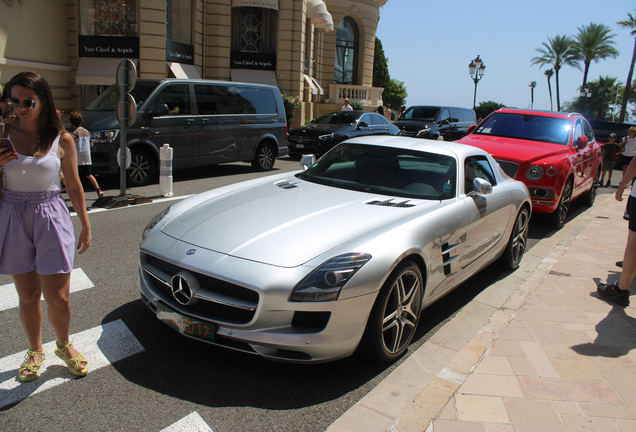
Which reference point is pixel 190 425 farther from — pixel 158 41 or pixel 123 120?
pixel 158 41

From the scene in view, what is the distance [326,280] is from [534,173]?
5.76 metres

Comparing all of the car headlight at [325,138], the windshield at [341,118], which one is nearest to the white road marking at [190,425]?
the car headlight at [325,138]

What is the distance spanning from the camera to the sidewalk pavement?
2.82 m

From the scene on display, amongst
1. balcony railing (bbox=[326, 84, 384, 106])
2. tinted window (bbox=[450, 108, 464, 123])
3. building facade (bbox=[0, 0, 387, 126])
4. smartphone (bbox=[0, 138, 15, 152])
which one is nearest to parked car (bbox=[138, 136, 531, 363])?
smartphone (bbox=[0, 138, 15, 152])

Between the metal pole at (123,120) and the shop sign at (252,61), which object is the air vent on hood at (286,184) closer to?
the metal pole at (123,120)

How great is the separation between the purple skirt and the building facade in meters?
14.3

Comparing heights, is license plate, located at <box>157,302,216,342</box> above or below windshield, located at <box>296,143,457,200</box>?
below

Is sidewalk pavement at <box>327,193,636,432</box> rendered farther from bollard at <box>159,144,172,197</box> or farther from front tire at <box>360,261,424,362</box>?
bollard at <box>159,144,172,197</box>

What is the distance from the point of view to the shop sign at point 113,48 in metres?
17.8

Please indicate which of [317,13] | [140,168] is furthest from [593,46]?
[140,168]

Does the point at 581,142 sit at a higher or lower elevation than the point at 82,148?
higher

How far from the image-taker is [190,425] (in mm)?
2691

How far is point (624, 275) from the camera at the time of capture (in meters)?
4.73

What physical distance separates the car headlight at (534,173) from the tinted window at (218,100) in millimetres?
6884
